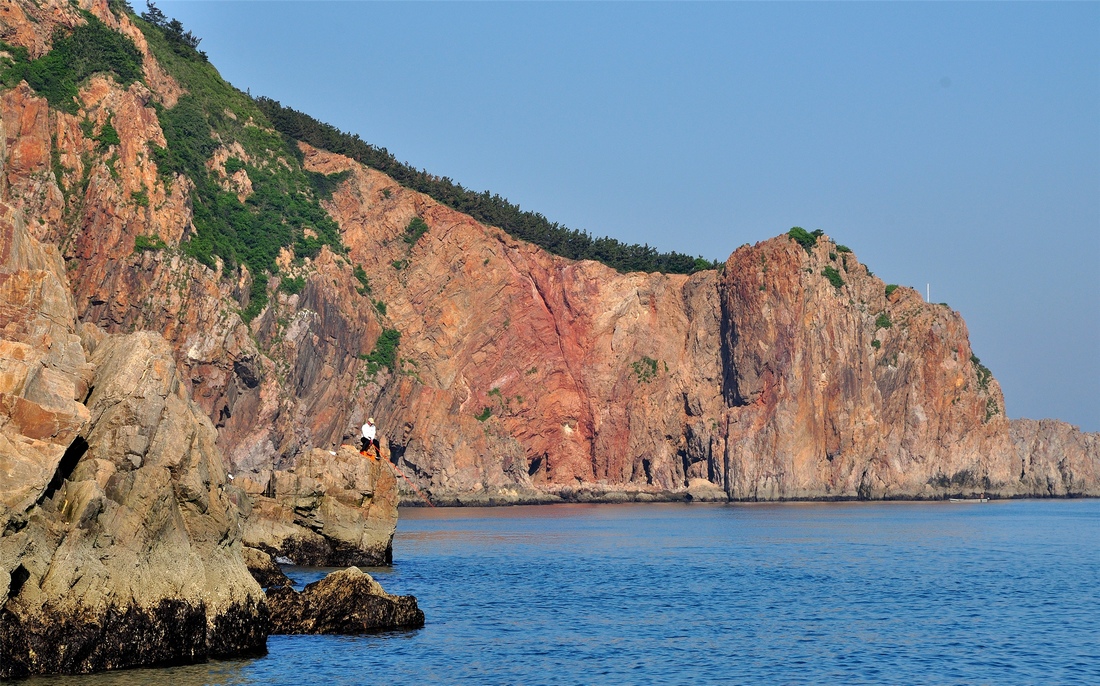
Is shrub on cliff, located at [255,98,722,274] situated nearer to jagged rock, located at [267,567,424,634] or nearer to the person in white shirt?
the person in white shirt

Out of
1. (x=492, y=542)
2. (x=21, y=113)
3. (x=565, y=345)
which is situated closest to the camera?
(x=492, y=542)

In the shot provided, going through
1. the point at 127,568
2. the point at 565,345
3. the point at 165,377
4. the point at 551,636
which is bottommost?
the point at 551,636

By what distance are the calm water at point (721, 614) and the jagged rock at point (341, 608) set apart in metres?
0.85

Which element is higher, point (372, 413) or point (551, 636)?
point (372, 413)

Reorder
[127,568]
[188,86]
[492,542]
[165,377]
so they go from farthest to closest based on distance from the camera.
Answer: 1. [188,86]
2. [492,542]
3. [165,377]
4. [127,568]

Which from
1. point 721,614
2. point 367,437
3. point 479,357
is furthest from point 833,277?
point 721,614

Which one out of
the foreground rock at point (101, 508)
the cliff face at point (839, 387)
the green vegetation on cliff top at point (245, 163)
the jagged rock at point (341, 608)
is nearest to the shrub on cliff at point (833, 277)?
the cliff face at point (839, 387)

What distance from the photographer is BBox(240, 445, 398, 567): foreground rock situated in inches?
2066

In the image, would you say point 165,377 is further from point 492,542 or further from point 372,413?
point 372,413

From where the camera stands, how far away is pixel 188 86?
394 ft

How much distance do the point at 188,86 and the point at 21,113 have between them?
30.0 m

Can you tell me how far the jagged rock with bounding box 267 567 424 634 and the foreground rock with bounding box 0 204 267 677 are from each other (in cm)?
342

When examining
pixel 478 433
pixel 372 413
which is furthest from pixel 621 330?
pixel 372 413

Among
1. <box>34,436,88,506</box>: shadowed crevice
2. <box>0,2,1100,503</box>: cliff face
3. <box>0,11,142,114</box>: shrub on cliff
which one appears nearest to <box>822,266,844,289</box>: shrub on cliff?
<box>0,2,1100,503</box>: cliff face
